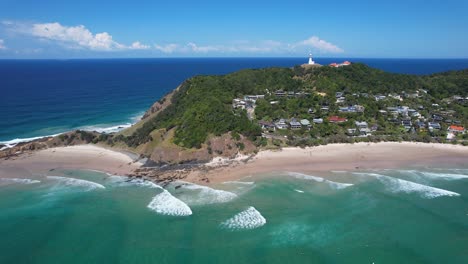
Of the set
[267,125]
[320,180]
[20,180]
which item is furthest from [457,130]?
[20,180]

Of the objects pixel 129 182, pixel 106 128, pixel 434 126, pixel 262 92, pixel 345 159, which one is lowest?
pixel 129 182

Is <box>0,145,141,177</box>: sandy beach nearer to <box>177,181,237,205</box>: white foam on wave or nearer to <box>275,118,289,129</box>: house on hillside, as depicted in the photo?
<box>177,181,237,205</box>: white foam on wave

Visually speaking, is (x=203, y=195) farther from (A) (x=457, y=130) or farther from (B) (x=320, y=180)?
(A) (x=457, y=130)

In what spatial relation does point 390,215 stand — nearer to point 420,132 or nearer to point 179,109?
point 420,132

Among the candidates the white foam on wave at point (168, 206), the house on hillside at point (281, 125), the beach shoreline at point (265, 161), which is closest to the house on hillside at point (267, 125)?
the house on hillside at point (281, 125)

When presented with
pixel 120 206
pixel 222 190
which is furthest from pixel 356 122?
pixel 120 206

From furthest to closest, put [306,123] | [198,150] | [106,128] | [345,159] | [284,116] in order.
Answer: [106,128], [284,116], [306,123], [198,150], [345,159]
